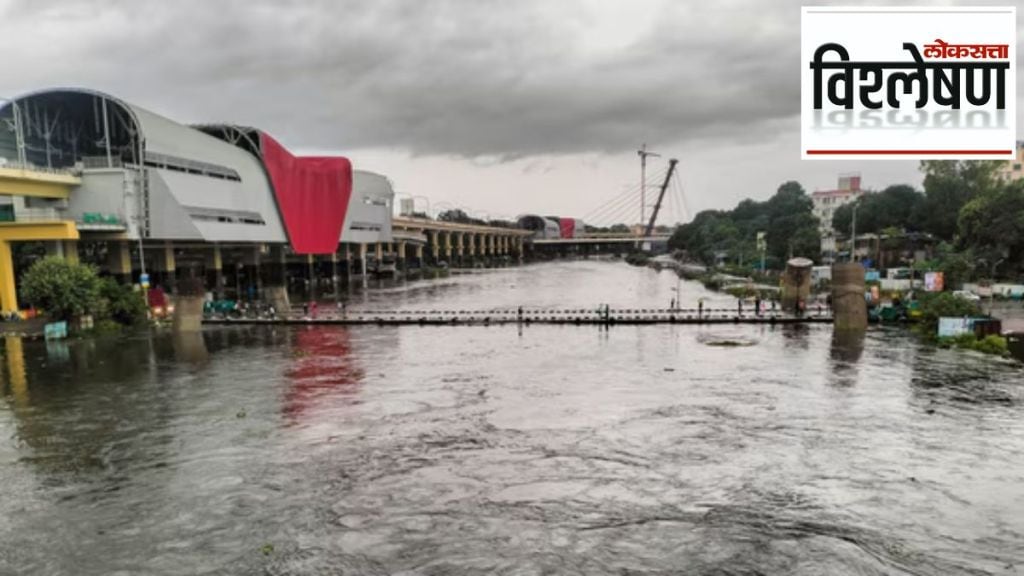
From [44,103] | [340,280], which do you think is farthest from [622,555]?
[340,280]

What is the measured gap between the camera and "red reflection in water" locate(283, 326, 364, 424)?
24.4 m

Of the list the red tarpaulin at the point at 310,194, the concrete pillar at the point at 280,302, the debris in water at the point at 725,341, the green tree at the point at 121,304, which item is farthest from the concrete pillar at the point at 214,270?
the debris in water at the point at 725,341

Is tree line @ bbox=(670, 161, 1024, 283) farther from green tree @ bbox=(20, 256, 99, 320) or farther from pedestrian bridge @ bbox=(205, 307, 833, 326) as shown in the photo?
green tree @ bbox=(20, 256, 99, 320)

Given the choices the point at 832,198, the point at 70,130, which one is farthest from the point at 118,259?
the point at 832,198

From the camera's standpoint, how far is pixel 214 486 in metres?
16.4

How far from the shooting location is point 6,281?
44.2m

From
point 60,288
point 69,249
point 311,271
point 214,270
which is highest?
point 69,249

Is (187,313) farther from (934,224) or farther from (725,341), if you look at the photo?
(934,224)

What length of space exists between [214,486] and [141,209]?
4547cm

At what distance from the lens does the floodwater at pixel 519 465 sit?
513 inches

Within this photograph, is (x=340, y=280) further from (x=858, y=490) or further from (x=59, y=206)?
(x=858, y=490)

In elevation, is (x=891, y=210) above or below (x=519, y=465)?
above

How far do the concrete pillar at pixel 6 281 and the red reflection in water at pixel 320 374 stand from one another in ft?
67.3

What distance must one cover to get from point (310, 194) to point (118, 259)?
31.1m
